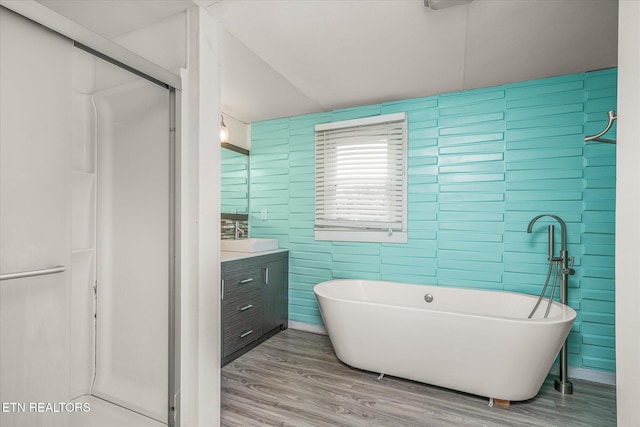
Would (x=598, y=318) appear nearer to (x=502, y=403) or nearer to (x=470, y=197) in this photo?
(x=502, y=403)

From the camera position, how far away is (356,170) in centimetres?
320

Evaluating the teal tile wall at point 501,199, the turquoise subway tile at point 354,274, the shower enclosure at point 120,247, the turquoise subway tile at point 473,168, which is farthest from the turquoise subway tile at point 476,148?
the shower enclosure at point 120,247

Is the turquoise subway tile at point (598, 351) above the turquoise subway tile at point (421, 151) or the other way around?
the other way around

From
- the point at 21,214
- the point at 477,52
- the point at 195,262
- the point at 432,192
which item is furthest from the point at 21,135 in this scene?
the point at 432,192

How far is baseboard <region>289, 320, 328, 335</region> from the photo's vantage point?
327 centimetres

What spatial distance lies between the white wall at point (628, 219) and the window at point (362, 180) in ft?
6.16

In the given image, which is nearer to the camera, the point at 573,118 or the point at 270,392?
the point at 270,392

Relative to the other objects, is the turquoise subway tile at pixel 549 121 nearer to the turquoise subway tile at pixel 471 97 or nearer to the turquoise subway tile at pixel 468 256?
the turquoise subway tile at pixel 471 97

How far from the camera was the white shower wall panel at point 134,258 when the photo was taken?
164 cm

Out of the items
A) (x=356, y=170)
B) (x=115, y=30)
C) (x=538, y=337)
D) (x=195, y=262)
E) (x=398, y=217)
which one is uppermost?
(x=115, y=30)

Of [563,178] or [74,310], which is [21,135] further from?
[563,178]

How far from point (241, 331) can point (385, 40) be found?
8.17 ft

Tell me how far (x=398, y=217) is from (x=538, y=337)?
4.80 feet

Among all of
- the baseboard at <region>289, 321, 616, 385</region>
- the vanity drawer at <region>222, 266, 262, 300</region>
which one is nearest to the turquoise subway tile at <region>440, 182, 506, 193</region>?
the baseboard at <region>289, 321, 616, 385</region>
